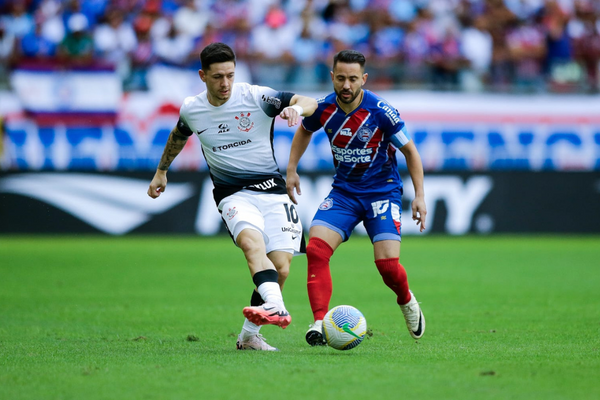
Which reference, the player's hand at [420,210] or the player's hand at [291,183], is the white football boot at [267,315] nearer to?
the player's hand at [291,183]

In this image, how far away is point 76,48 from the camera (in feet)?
65.2

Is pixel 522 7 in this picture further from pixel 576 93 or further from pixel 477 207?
pixel 477 207

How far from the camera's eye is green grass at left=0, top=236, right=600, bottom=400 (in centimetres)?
506

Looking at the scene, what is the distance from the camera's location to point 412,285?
39.0ft

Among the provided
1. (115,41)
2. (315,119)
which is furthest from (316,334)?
(115,41)

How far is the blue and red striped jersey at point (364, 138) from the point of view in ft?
23.1

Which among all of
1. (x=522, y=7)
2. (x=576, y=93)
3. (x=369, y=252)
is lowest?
(x=369, y=252)

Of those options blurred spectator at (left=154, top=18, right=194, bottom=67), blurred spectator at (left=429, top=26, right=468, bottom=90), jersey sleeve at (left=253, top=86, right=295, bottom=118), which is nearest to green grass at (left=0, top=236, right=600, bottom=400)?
jersey sleeve at (left=253, top=86, right=295, bottom=118)

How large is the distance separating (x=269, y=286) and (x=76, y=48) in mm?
15127

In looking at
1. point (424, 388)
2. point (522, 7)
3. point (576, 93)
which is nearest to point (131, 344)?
point (424, 388)

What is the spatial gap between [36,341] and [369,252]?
10975mm

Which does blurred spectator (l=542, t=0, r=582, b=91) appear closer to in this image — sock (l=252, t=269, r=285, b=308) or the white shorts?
the white shorts

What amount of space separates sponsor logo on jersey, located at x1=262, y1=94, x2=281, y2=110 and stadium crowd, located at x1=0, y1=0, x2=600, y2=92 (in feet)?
43.2

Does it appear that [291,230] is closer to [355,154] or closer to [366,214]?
[366,214]
